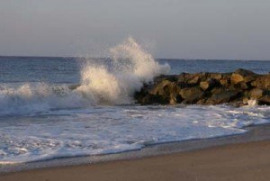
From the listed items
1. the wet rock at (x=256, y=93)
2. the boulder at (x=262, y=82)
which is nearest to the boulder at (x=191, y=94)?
the wet rock at (x=256, y=93)

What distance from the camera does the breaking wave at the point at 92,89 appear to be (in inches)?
651

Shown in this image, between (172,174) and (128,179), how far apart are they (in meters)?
0.57

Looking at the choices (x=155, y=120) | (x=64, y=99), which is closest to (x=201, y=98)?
(x=64, y=99)

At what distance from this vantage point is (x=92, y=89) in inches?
816

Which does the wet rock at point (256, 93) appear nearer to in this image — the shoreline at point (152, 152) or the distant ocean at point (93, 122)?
the distant ocean at point (93, 122)

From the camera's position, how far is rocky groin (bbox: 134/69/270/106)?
1805 centimetres

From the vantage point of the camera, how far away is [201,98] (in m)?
18.6

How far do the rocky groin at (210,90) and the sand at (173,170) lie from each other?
9.91m

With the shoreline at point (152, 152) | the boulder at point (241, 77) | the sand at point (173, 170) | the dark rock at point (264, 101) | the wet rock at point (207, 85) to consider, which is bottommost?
the dark rock at point (264, 101)

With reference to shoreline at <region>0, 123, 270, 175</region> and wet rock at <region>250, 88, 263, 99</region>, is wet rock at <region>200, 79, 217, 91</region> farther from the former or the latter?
shoreline at <region>0, 123, 270, 175</region>

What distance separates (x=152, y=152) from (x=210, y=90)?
11.4 metres

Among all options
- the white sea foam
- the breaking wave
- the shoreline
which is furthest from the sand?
the breaking wave

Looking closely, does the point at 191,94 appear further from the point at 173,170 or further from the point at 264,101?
the point at 173,170

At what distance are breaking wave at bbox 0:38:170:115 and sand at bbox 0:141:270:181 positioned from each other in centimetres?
807
